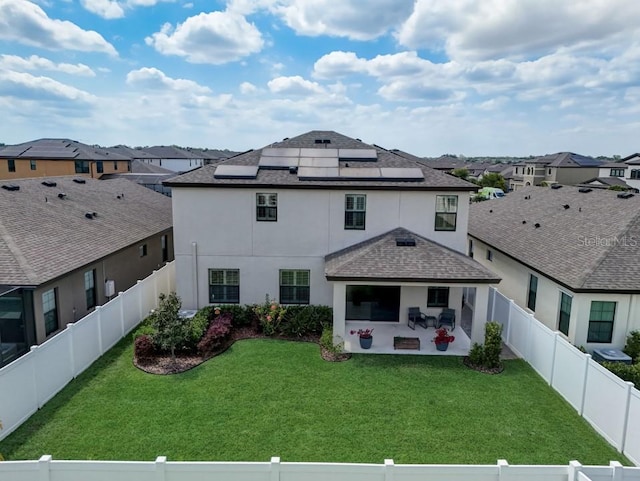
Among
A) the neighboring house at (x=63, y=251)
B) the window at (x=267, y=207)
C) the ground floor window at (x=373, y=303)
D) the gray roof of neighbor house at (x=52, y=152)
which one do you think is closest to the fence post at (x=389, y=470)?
the ground floor window at (x=373, y=303)

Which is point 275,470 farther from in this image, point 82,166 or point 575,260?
point 82,166

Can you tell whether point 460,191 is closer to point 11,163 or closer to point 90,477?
point 90,477

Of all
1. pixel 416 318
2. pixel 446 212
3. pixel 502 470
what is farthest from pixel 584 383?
pixel 446 212

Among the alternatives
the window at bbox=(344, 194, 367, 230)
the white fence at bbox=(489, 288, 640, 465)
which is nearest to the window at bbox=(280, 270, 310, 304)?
the window at bbox=(344, 194, 367, 230)

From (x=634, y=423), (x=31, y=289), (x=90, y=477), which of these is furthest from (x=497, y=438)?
(x=31, y=289)

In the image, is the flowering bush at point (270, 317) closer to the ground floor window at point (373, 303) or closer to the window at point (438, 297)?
the ground floor window at point (373, 303)

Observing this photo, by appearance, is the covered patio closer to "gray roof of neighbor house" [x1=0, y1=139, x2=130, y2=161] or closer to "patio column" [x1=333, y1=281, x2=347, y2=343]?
"patio column" [x1=333, y1=281, x2=347, y2=343]

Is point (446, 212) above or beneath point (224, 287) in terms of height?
above

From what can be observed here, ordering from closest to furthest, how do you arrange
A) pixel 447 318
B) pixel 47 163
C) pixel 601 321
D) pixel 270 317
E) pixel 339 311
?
1. pixel 601 321
2. pixel 339 311
3. pixel 270 317
4. pixel 447 318
5. pixel 47 163
